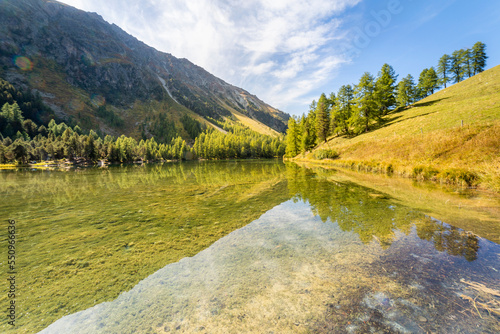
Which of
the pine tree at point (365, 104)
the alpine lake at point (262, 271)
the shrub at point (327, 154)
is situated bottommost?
the alpine lake at point (262, 271)

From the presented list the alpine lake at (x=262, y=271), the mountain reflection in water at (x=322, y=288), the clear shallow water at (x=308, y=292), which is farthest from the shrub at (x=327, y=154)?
the clear shallow water at (x=308, y=292)

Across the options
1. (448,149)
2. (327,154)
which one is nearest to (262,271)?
(448,149)

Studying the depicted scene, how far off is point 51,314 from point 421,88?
96531 millimetres

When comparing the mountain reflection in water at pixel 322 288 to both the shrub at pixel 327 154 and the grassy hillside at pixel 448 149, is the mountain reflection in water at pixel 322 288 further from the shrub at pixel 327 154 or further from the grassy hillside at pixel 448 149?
the shrub at pixel 327 154

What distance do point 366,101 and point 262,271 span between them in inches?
2108

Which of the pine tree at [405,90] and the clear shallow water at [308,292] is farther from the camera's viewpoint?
the pine tree at [405,90]

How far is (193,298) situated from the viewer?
14.2ft

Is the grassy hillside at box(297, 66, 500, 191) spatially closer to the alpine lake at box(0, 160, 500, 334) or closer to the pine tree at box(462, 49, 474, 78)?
the alpine lake at box(0, 160, 500, 334)

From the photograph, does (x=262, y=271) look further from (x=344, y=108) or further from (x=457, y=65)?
(x=457, y=65)

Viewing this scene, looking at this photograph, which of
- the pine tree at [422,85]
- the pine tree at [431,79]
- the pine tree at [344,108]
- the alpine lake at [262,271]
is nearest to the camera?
the alpine lake at [262,271]

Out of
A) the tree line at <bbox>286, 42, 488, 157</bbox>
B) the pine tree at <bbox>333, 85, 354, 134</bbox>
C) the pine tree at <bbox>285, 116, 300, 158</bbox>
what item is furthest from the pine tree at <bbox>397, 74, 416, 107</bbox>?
the pine tree at <bbox>285, 116, 300, 158</bbox>

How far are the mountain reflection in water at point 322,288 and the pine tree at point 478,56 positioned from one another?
94318 mm

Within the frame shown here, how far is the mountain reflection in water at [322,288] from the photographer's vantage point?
350 cm

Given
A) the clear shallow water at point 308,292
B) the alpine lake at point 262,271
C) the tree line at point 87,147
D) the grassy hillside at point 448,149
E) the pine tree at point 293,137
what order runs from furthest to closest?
the tree line at point 87,147 → the pine tree at point 293,137 → the grassy hillside at point 448,149 → the alpine lake at point 262,271 → the clear shallow water at point 308,292
